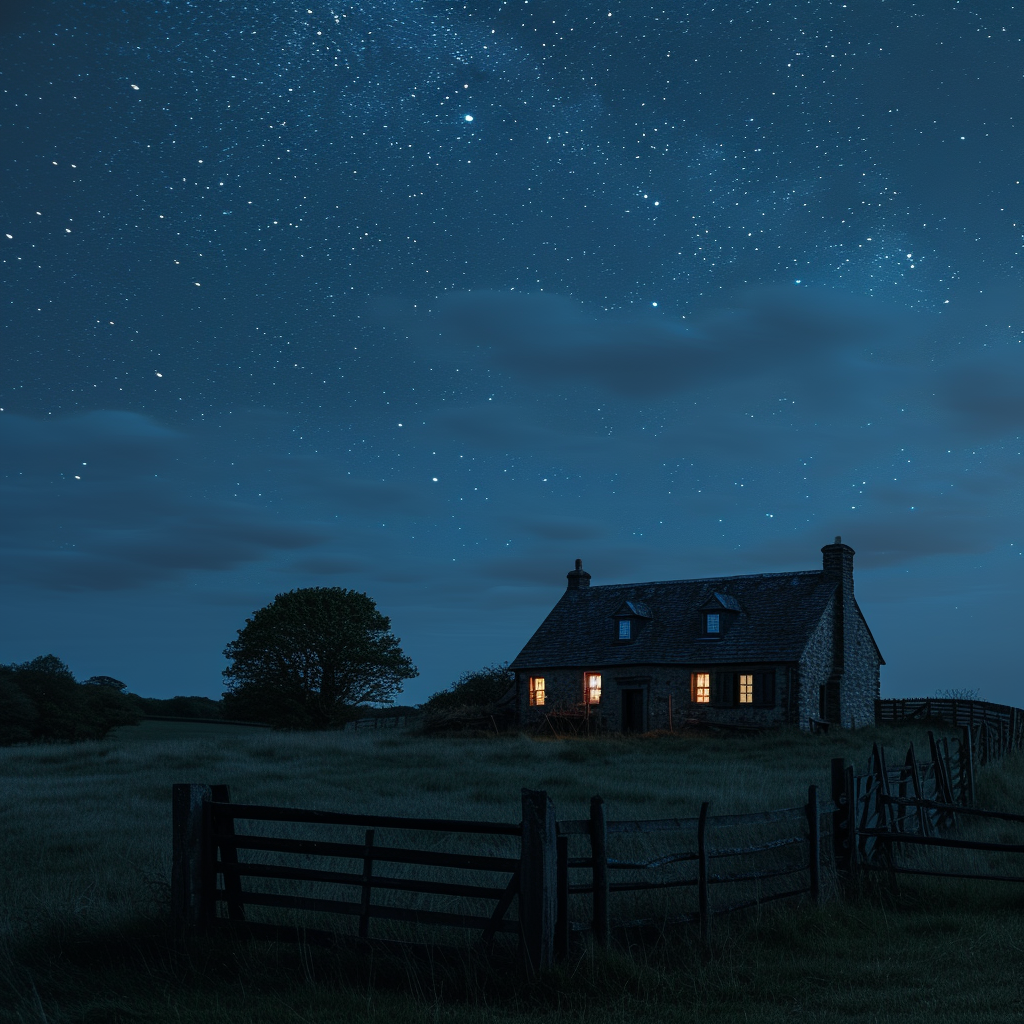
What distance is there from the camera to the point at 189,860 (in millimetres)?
8938

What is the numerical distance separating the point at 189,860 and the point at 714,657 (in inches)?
1274

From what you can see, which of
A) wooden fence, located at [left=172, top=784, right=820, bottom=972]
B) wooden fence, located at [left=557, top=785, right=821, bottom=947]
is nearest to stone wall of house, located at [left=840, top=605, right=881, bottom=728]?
wooden fence, located at [left=557, top=785, right=821, bottom=947]

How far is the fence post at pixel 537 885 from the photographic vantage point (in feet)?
24.8

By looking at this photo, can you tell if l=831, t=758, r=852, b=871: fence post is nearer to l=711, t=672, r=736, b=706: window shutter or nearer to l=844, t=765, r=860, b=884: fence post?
l=844, t=765, r=860, b=884: fence post

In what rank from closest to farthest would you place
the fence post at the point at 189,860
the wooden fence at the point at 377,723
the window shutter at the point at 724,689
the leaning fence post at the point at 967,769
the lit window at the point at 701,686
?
the fence post at the point at 189,860
the leaning fence post at the point at 967,769
the window shutter at the point at 724,689
the lit window at the point at 701,686
the wooden fence at the point at 377,723

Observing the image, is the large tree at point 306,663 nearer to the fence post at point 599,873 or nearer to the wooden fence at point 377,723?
the wooden fence at point 377,723

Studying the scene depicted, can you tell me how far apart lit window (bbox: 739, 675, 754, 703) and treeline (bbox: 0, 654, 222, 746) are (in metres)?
33.2

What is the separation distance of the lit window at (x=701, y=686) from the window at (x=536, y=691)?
724cm

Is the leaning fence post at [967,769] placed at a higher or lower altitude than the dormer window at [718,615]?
lower

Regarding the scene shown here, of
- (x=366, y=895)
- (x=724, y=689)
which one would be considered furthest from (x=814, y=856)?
(x=724, y=689)

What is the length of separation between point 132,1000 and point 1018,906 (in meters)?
9.47

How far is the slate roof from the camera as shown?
126ft

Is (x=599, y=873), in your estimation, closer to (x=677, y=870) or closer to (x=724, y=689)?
(x=677, y=870)

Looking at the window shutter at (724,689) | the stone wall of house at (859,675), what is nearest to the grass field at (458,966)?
the window shutter at (724,689)
